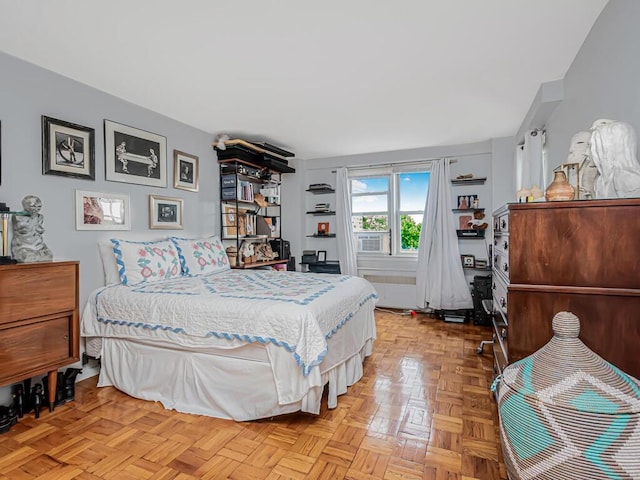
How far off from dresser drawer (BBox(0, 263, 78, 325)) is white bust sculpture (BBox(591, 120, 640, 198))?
2983 millimetres

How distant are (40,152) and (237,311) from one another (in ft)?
6.20

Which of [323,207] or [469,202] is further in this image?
[323,207]

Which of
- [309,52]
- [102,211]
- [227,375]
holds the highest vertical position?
[309,52]

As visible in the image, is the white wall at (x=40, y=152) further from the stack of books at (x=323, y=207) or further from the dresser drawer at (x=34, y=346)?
the stack of books at (x=323, y=207)

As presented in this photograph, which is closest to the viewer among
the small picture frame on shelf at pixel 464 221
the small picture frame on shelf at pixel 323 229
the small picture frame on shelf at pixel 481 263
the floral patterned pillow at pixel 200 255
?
the floral patterned pillow at pixel 200 255

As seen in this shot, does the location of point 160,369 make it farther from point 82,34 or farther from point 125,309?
point 82,34

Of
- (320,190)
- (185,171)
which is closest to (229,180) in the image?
(185,171)

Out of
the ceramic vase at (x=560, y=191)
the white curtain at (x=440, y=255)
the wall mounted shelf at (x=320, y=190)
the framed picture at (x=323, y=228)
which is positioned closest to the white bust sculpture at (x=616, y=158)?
the ceramic vase at (x=560, y=191)

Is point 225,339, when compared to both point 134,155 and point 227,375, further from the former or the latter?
point 134,155

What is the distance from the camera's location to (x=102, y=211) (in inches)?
113

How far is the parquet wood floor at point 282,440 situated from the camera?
1645 mm

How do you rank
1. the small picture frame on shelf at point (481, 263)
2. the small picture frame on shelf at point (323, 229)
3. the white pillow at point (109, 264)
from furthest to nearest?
the small picture frame on shelf at point (323, 229), the small picture frame on shelf at point (481, 263), the white pillow at point (109, 264)

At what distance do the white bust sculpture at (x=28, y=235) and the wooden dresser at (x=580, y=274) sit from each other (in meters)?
2.74

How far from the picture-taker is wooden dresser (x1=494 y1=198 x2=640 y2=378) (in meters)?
1.27
